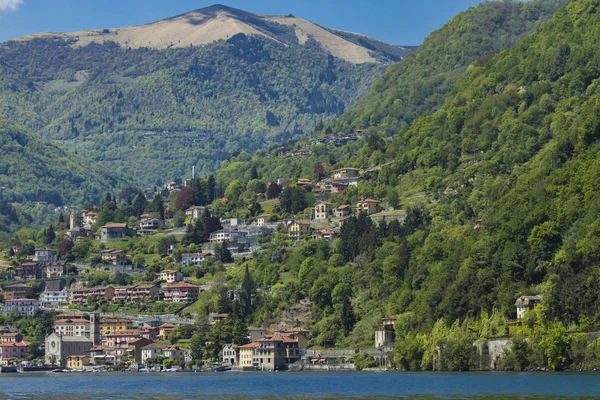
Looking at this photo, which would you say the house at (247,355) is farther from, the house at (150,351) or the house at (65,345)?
the house at (65,345)

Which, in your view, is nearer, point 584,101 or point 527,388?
Answer: point 527,388

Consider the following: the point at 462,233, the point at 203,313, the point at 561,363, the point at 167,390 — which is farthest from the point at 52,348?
the point at 561,363

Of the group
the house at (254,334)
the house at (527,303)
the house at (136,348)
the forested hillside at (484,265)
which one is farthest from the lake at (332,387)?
the house at (136,348)

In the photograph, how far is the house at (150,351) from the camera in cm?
18188

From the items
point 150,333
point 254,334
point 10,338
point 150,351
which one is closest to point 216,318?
point 150,351

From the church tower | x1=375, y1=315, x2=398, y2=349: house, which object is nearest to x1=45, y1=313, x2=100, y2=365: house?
the church tower

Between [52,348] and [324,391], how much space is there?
290 ft

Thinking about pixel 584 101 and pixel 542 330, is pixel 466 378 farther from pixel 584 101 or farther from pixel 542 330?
pixel 584 101

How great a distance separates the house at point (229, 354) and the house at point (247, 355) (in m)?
1.53

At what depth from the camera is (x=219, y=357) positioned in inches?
6895

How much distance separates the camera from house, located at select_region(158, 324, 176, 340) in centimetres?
18850

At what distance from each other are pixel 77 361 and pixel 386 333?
169 ft

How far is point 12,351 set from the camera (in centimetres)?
19300

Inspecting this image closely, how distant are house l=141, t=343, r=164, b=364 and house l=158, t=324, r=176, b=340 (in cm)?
432
